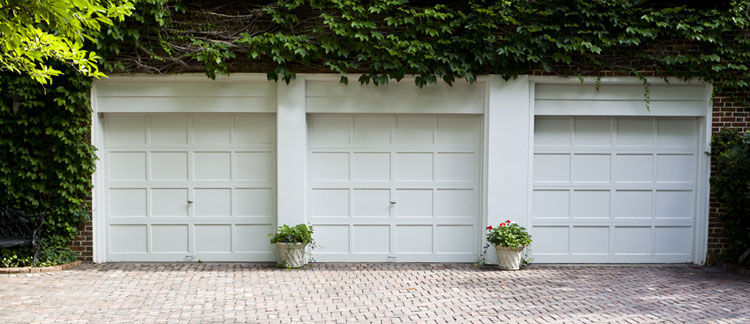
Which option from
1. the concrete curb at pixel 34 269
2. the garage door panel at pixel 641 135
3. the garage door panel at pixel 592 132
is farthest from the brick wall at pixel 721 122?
the concrete curb at pixel 34 269

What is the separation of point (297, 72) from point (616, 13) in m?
4.53

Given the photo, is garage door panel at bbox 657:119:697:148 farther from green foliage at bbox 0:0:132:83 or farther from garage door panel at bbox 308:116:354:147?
green foliage at bbox 0:0:132:83

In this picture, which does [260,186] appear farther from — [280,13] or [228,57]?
[280,13]

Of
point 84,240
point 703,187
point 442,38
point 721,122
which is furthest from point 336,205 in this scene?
point 721,122

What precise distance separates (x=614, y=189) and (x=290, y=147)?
481cm

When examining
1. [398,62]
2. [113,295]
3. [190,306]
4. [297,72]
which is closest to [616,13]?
[398,62]

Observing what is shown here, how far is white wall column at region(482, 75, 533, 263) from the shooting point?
8.00m

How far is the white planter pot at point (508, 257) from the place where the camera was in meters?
7.79

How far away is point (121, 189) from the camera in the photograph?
819 cm

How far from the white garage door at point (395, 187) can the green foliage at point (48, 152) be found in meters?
3.23

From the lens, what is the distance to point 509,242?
771 cm

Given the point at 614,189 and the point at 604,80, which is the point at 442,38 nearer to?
the point at 604,80

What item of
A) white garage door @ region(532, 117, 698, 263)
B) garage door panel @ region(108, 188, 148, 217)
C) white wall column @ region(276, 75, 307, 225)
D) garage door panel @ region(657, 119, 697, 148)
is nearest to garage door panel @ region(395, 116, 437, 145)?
white wall column @ region(276, 75, 307, 225)

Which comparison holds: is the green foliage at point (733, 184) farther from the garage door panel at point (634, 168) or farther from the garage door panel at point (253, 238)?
the garage door panel at point (253, 238)
